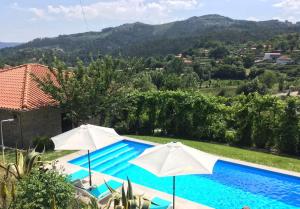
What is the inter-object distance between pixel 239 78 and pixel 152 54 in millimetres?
88430

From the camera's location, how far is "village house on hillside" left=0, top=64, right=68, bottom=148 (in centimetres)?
1955

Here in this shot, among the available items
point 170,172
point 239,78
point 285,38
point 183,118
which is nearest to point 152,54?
point 285,38

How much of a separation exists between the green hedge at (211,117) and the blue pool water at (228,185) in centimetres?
403

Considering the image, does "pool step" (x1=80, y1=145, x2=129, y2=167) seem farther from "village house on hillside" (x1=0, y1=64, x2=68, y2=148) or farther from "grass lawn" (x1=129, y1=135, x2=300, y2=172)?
"village house on hillside" (x1=0, y1=64, x2=68, y2=148)

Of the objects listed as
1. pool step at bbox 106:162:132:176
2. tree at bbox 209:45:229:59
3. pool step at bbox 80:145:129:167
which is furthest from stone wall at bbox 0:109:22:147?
tree at bbox 209:45:229:59

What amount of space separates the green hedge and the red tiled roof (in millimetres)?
4343

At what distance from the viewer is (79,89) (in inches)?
749

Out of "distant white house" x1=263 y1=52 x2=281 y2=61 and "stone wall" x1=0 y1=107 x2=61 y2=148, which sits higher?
"distant white house" x1=263 y1=52 x2=281 y2=61

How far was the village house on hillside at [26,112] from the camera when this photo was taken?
64.1 feet

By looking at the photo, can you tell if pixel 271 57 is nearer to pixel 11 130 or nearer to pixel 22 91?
pixel 22 91

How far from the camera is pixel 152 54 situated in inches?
7840

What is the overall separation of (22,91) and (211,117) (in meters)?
12.2

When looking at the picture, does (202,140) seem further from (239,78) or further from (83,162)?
(239,78)

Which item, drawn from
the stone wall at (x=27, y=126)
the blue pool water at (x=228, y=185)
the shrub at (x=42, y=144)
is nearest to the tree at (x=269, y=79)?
the stone wall at (x=27, y=126)
